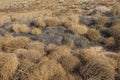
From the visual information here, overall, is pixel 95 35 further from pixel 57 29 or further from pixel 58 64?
pixel 58 64

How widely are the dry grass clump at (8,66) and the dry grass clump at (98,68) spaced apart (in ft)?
7.08

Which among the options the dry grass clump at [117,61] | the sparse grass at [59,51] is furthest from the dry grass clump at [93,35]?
the dry grass clump at [117,61]

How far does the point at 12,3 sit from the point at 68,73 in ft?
88.9

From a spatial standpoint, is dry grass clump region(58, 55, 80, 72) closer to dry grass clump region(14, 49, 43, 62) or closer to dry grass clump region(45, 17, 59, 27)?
dry grass clump region(14, 49, 43, 62)

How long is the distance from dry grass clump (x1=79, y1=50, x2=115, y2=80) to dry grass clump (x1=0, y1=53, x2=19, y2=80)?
216cm

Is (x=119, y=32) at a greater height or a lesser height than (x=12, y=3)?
A: greater

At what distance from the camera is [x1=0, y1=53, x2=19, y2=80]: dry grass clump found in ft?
27.1

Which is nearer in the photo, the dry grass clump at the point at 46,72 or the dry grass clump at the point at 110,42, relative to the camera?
the dry grass clump at the point at 46,72

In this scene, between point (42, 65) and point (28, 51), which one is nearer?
point (42, 65)

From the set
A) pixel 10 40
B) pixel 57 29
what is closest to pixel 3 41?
pixel 10 40

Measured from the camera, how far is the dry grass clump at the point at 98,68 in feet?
25.8

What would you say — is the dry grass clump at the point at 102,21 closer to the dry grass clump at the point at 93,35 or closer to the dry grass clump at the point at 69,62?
the dry grass clump at the point at 93,35

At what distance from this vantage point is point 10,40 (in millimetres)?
11242

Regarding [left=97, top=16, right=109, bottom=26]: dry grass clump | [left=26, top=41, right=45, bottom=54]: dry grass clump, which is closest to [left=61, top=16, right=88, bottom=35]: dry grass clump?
[left=97, top=16, right=109, bottom=26]: dry grass clump
